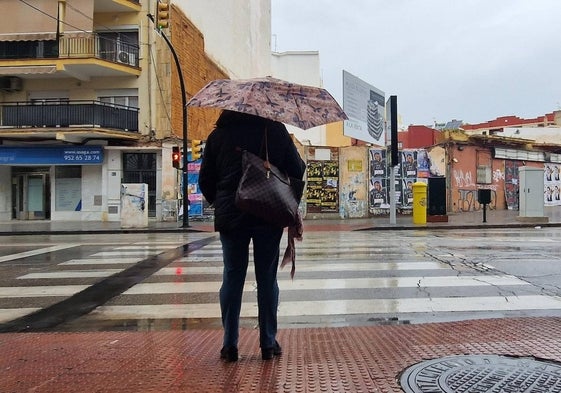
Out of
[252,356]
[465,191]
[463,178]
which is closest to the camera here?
[252,356]

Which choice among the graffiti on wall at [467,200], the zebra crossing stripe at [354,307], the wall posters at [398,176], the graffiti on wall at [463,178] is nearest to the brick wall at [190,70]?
the wall posters at [398,176]

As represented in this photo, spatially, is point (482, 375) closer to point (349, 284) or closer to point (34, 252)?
point (349, 284)

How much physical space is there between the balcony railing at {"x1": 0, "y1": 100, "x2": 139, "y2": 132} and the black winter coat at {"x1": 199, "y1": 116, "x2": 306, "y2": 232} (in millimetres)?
21962

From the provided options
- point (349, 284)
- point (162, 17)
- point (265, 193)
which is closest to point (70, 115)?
point (162, 17)

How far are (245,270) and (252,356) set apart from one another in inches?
29.0

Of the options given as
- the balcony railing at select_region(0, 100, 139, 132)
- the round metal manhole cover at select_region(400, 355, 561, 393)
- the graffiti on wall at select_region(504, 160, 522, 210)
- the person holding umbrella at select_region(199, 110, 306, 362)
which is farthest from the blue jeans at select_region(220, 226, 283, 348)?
the graffiti on wall at select_region(504, 160, 522, 210)

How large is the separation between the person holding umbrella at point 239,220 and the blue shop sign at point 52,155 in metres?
22.9

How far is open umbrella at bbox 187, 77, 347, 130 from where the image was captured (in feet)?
12.5

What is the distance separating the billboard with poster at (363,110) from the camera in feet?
79.7

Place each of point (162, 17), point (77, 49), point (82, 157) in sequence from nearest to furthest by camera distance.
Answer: point (162, 17) < point (77, 49) < point (82, 157)

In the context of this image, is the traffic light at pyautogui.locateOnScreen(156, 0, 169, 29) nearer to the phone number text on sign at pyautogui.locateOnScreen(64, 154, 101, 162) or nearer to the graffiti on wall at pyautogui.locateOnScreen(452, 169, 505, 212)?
the phone number text on sign at pyautogui.locateOnScreen(64, 154, 101, 162)

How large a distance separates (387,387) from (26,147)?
1022 inches

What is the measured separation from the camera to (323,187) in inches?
987

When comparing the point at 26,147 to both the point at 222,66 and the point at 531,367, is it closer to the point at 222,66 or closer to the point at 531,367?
the point at 222,66
